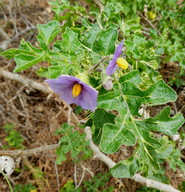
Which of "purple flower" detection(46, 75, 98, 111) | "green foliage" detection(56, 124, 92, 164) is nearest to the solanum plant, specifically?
"purple flower" detection(46, 75, 98, 111)

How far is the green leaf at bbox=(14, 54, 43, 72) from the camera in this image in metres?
0.93

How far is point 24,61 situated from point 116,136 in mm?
495

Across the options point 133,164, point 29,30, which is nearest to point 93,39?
point 133,164

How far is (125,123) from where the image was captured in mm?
925

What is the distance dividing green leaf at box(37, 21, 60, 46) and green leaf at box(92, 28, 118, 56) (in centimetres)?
20

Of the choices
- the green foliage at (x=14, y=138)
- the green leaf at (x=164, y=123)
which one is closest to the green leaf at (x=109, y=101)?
the green leaf at (x=164, y=123)

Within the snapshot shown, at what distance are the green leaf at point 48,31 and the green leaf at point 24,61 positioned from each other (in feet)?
0.35

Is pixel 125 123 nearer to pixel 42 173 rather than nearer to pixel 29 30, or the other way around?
pixel 42 173

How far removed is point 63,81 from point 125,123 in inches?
12.7

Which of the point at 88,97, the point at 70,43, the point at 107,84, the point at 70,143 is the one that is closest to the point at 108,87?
the point at 107,84

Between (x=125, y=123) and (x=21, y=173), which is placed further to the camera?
(x=21, y=173)

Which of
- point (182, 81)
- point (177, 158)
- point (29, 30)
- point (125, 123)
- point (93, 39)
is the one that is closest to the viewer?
point (125, 123)

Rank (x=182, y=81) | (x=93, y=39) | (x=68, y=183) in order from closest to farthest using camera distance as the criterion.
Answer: (x=93, y=39) → (x=68, y=183) → (x=182, y=81)

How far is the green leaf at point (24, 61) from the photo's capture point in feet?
3.05
